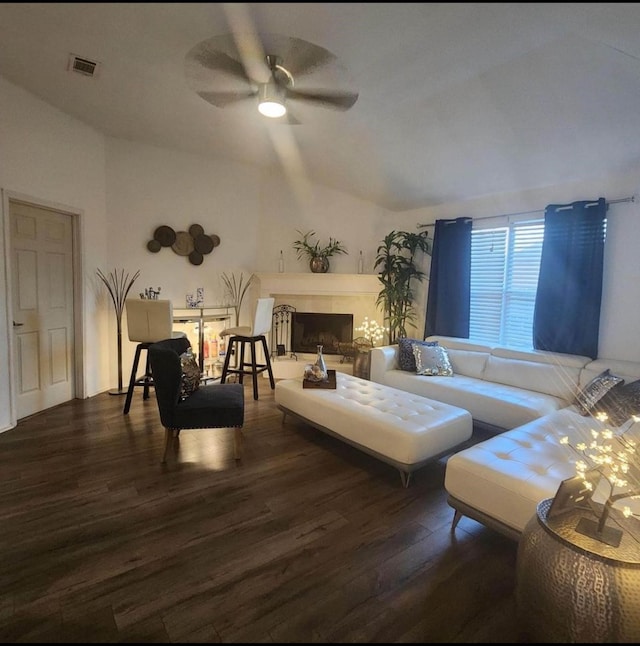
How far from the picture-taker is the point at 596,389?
9.53 ft

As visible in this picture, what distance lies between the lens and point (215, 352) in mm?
5254

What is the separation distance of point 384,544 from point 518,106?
3.04 meters

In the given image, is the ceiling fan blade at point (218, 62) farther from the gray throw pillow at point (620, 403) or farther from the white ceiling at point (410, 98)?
the gray throw pillow at point (620, 403)

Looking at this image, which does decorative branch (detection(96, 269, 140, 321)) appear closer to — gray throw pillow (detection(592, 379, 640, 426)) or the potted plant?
the potted plant

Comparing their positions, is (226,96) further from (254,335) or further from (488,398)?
(488,398)

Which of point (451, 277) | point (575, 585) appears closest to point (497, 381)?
point (451, 277)

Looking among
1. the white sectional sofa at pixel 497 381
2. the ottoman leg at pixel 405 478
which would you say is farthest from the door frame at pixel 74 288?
the ottoman leg at pixel 405 478

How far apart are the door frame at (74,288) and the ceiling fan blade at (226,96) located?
2189mm

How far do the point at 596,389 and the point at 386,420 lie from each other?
5.53 feet

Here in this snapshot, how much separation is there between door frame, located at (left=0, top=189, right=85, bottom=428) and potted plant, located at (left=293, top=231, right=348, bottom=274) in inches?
107

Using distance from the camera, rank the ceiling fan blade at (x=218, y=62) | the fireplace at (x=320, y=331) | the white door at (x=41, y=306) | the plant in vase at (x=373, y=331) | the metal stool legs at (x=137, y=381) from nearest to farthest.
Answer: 1. the ceiling fan blade at (x=218, y=62)
2. the white door at (x=41, y=306)
3. the metal stool legs at (x=137, y=381)
4. the plant in vase at (x=373, y=331)
5. the fireplace at (x=320, y=331)

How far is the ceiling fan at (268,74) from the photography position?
1436mm

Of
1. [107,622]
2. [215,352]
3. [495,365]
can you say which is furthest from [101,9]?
[215,352]

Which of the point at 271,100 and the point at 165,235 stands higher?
the point at 271,100
